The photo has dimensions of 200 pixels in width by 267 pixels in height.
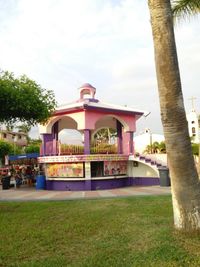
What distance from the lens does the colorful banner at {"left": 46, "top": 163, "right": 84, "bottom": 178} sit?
20.8m

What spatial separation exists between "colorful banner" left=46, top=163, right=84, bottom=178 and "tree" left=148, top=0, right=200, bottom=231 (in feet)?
46.6

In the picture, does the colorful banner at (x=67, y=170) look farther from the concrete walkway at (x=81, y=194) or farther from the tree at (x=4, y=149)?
the tree at (x=4, y=149)

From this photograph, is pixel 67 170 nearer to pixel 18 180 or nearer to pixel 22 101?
pixel 18 180

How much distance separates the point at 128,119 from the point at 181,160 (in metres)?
17.1

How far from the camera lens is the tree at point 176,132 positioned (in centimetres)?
661

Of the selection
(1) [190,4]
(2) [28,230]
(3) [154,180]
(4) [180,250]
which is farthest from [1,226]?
(3) [154,180]

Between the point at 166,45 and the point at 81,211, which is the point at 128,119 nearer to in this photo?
the point at 81,211

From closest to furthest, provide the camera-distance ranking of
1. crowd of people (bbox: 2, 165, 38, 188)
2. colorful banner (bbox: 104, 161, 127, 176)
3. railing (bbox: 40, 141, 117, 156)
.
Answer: railing (bbox: 40, 141, 117, 156), colorful banner (bbox: 104, 161, 127, 176), crowd of people (bbox: 2, 165, 38, 188)

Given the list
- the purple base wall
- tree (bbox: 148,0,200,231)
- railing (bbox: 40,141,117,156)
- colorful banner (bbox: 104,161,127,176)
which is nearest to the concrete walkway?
the purple base wall

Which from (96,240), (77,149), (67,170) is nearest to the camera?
(96,240)

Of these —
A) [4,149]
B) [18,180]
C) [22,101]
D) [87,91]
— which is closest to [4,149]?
[4,149]

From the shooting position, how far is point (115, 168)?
2197 centimetres

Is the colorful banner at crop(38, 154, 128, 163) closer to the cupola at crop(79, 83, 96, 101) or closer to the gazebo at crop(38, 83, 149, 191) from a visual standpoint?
the gazebo at crop(38, 83, 149, 191)

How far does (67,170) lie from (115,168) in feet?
10.5
